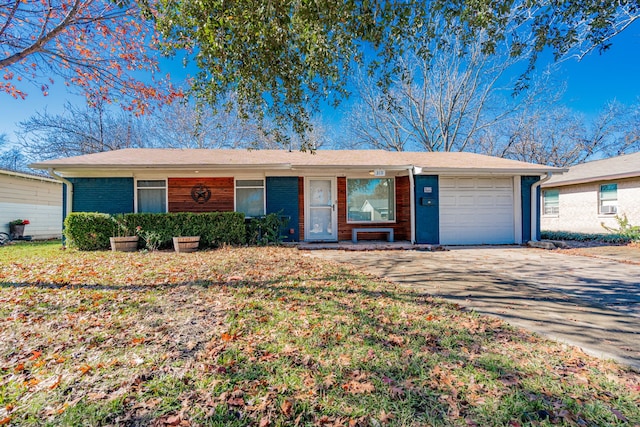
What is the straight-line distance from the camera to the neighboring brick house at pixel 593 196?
11750mm

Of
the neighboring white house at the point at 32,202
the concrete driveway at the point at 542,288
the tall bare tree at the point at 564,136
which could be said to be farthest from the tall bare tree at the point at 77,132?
the tall bare tree at the point at 564,136

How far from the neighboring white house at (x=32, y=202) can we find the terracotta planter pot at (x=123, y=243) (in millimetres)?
7809

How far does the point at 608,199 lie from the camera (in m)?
12.7

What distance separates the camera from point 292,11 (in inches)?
162

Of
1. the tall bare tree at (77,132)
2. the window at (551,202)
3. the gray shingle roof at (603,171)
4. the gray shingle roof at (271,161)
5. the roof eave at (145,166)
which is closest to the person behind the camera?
the roof eave at (145,166)

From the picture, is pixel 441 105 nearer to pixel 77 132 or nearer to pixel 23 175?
pixel 23 175

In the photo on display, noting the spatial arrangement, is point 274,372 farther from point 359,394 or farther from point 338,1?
point 338,1

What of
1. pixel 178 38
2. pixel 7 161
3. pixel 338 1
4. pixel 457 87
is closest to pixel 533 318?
pixel 338 1

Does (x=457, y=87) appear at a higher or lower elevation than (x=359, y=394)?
higher

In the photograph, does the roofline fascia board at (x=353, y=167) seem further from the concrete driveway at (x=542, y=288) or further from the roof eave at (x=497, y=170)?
the concrete driveway at (x=542, y=288)

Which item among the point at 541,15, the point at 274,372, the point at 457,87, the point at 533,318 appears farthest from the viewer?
the point at 457,87

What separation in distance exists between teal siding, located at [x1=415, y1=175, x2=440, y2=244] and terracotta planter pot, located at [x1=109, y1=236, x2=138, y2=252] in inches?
319

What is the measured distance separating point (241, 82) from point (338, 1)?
2.14 meters

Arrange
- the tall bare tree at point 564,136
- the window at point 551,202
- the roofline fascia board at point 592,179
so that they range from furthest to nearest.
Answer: the tall bare tree at point 564,136 < the window at point 551,202 < the roofline fascia board at point 592,179
